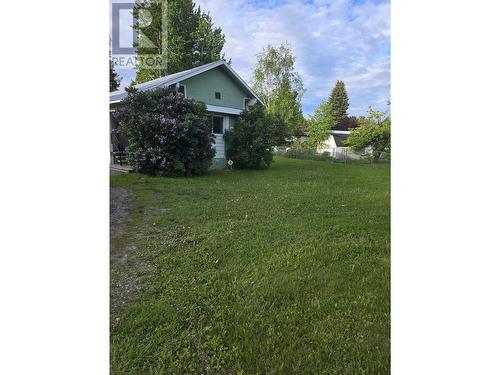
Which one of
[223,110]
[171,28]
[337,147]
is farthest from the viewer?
[223,110]

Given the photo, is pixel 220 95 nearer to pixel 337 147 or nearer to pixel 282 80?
pixel 282 80

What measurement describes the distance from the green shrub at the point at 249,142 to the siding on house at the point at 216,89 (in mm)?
390

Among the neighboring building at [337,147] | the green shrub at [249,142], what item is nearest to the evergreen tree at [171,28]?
the neighboring building at [337,147]

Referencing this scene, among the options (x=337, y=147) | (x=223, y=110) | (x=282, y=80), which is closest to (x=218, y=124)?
(x=223, y=110)

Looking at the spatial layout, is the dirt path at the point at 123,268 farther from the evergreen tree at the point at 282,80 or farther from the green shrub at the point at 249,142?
the green shrub at the point at 249,142

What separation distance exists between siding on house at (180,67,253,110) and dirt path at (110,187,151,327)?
3699mm

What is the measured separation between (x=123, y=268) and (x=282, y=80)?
1444 mm

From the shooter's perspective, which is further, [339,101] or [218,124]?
[218,124]

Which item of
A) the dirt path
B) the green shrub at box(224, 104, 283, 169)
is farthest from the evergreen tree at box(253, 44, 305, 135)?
the green shrub at box(224, 104, 283, 169)

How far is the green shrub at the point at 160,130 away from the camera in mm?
4078

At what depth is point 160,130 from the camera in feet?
13.8
